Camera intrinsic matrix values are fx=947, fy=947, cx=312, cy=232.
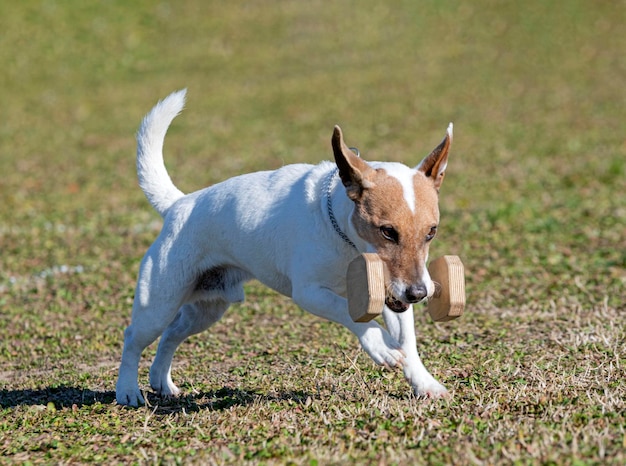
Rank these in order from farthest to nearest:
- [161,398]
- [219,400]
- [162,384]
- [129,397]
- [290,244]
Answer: [162,384] < [161,398] < [129,397] < [219,400] < [290,244]

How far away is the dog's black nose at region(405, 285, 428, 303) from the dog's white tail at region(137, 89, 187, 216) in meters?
2.27

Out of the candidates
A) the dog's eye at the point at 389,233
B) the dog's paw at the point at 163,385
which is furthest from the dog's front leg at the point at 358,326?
the dog's paw at the point at 163,385

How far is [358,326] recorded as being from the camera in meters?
4.97

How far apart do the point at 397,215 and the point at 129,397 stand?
7.37ft

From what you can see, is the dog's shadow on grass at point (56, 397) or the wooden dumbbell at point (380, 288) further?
the dog's shadow on grass at point (56, 397)

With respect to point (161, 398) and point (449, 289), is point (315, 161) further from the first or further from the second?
point (449, 289)

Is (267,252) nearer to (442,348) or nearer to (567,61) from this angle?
(442,348)

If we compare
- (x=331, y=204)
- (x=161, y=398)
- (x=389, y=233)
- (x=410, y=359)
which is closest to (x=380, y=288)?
(x=389, y=233)

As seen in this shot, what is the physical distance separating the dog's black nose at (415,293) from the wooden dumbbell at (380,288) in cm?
12

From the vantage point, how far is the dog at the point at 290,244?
4.87 metres

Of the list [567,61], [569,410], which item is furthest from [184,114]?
[569,410]

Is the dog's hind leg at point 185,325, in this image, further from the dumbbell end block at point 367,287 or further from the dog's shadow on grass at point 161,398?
the dumbbell end block at point 367,287

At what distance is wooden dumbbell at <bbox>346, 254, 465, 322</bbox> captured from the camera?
4656 mm

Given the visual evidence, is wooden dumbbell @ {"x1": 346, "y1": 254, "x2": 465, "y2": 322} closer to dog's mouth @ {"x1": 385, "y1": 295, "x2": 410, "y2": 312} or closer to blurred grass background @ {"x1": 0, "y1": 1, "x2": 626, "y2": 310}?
dog's mouth @ {"x1": 385, "y1": 295, "x2": 410, "y2": 312}
